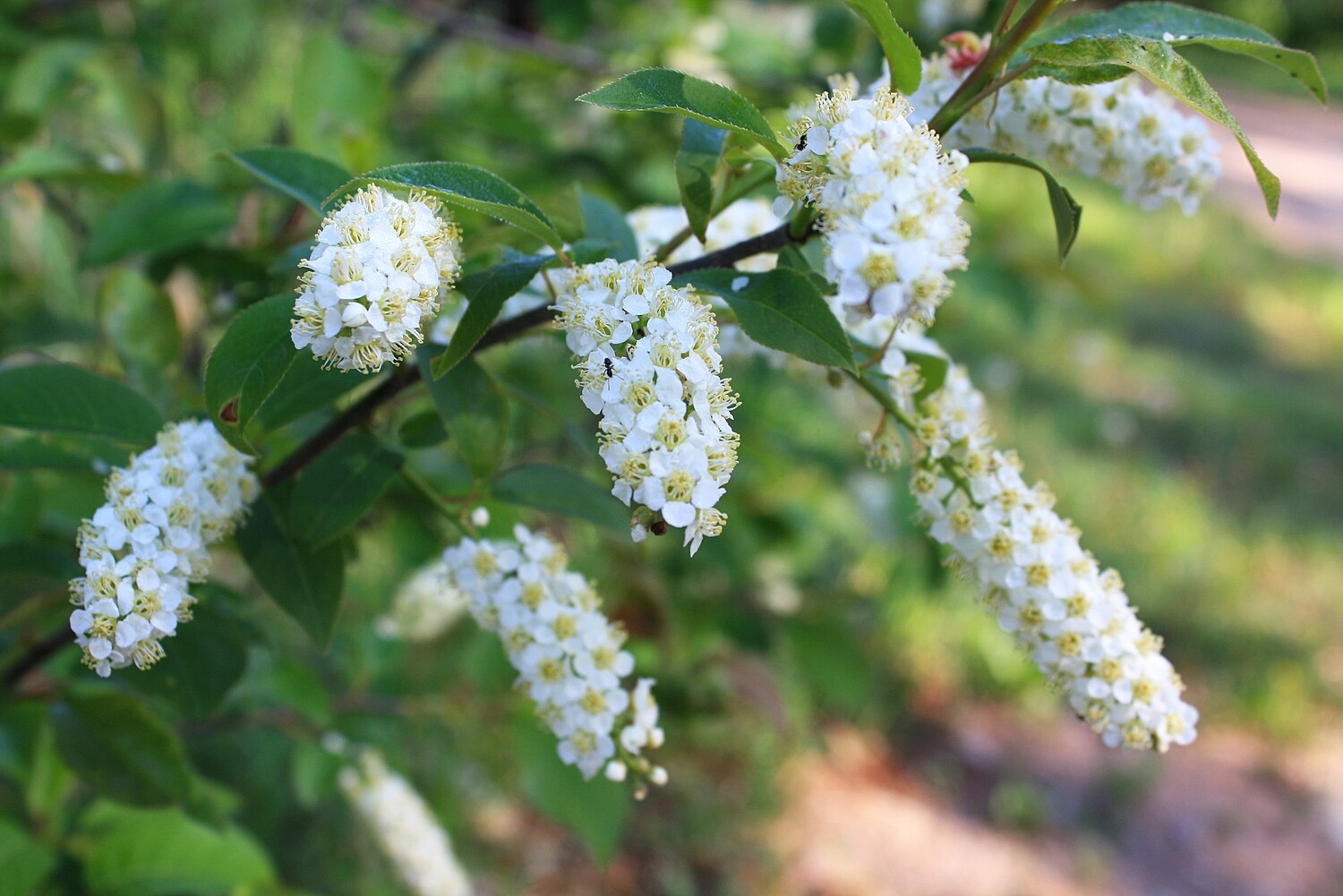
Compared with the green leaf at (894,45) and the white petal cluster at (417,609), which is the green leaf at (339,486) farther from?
the white petal cluster at (417,609)

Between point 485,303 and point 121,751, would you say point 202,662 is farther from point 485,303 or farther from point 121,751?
point 485,303

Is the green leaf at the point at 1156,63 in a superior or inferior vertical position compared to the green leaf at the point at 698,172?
superior

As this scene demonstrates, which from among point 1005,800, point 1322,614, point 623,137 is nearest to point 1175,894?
point 1005,800

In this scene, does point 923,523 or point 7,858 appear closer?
point 923,523

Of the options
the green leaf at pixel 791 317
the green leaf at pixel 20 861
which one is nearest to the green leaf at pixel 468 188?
the green leaf at pixel 791 317

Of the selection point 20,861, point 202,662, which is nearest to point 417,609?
point 20,861

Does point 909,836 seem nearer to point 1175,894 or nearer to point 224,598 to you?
point 1175,894

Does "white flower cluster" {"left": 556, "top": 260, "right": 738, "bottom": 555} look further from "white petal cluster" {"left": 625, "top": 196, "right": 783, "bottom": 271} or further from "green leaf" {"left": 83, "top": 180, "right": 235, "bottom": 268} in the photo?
"green leaf" {"left": 83, "top": 180, "right": 235, "bottom": 268}
